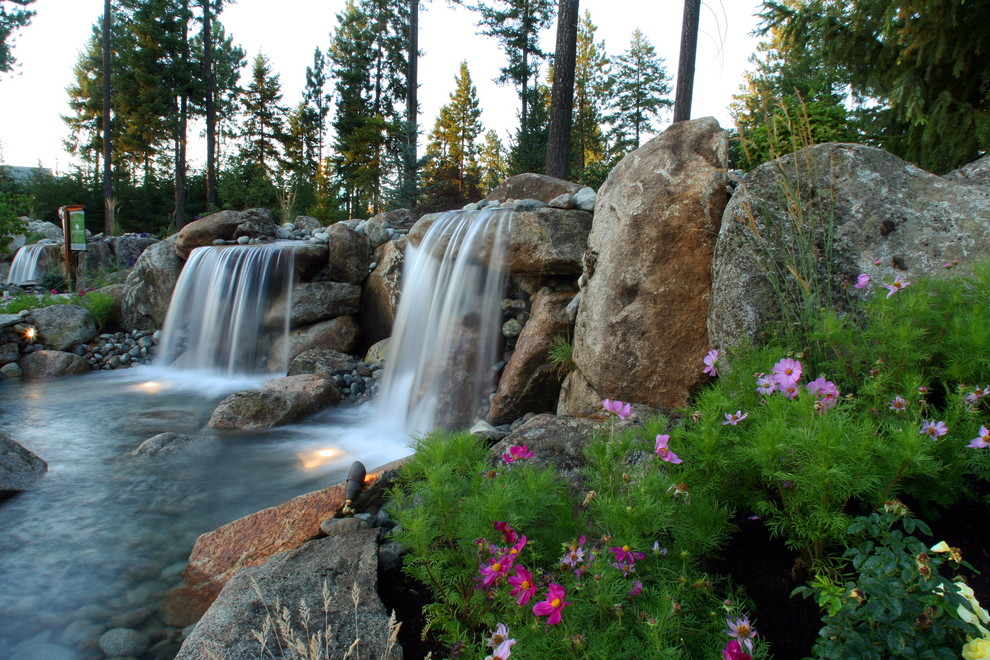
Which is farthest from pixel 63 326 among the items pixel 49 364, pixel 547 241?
pixel 547 241

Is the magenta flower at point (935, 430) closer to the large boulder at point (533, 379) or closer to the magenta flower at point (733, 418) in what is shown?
the magenta flower at point (733, 418)

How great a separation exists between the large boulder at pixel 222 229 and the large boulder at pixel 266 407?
6025 mm

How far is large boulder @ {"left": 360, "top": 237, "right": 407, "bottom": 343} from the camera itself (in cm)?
862

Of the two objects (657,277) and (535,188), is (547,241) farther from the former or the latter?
(535,188)

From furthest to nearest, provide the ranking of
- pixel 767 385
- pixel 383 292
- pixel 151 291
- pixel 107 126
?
1. pixel 107 126
2. pixel 151 291
3. pixel 383 292
4. pixel 767 385

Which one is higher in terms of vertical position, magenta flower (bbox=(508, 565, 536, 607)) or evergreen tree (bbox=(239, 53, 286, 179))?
evergreen tree (bbox=(239, 53, 286, 179))

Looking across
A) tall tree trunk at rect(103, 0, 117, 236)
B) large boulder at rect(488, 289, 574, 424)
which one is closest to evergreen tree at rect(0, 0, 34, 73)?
tall tree trunk at rect(103, 0, 117, 236)

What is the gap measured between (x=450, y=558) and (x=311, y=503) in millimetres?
1790

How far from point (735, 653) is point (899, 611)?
32 centimetres

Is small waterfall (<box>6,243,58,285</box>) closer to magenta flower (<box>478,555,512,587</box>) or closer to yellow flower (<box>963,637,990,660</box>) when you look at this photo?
magenta flower (<box>478,555,512,587</box>)

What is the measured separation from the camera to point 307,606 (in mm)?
2051

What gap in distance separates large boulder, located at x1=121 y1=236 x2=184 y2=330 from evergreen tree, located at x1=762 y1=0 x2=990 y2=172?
11.1 meters

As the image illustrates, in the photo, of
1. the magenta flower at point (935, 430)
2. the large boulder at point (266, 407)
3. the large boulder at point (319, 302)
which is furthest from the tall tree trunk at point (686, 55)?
the magenta flower at point (935, 430)

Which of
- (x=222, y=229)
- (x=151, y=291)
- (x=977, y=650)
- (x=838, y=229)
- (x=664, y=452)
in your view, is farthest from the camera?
(x=222, y=229)
